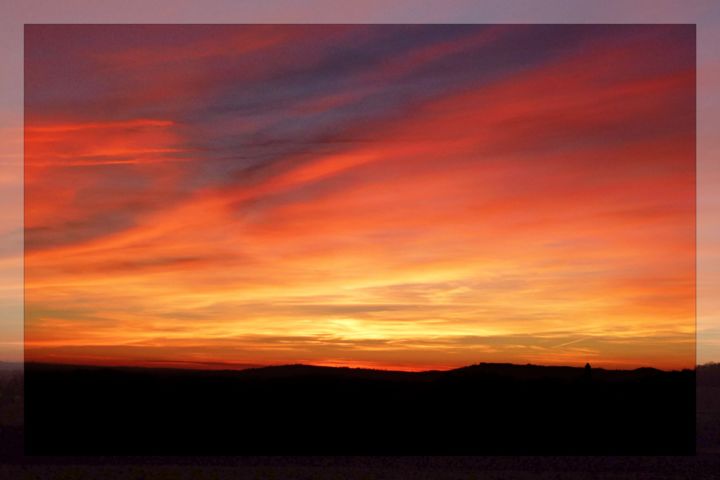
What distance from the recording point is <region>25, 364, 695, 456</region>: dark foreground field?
44281 millimetres

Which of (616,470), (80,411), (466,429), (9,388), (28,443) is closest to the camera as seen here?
(616,470)

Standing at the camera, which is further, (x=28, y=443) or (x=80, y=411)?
(x=80, y=411)

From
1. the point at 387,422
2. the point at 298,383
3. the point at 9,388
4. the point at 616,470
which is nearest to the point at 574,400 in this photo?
the point at 387,422

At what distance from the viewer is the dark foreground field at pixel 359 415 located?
4428 cm

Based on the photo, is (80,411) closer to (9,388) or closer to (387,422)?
(387,422)

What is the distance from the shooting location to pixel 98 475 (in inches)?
1241

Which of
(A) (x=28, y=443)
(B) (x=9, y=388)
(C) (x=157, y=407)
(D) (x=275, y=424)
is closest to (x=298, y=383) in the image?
(D) (x=275, y=424)

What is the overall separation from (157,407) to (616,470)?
92.4 ft

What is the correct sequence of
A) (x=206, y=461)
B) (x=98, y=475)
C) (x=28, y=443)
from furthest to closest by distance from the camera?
(x=28, y=443), (x=206, y=461), (x=98, y=475)

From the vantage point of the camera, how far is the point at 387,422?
52688 mm

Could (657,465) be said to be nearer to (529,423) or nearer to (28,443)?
(529,423)

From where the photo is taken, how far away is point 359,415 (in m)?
54.2

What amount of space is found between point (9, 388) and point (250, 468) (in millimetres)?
46434

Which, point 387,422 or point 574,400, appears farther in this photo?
point 574,400
